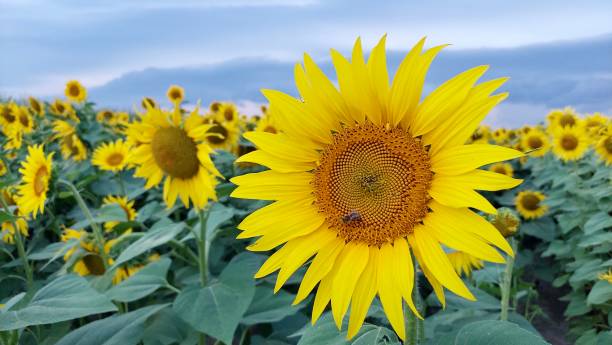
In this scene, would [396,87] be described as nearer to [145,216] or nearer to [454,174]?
[454,174]

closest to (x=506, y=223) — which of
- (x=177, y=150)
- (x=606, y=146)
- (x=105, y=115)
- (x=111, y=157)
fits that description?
(x=177, y=150)

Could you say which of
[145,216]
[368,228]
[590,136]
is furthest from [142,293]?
[590,136]

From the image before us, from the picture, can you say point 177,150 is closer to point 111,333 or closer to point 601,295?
point 111,333

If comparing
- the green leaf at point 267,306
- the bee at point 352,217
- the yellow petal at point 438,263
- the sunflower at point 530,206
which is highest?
the bee at point 352,217

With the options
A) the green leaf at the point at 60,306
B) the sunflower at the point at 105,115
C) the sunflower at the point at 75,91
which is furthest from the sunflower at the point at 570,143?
the sunflower at the point at 105,115

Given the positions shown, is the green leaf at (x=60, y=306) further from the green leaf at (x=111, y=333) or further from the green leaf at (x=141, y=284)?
the green leaf at (x=141, y=284)
